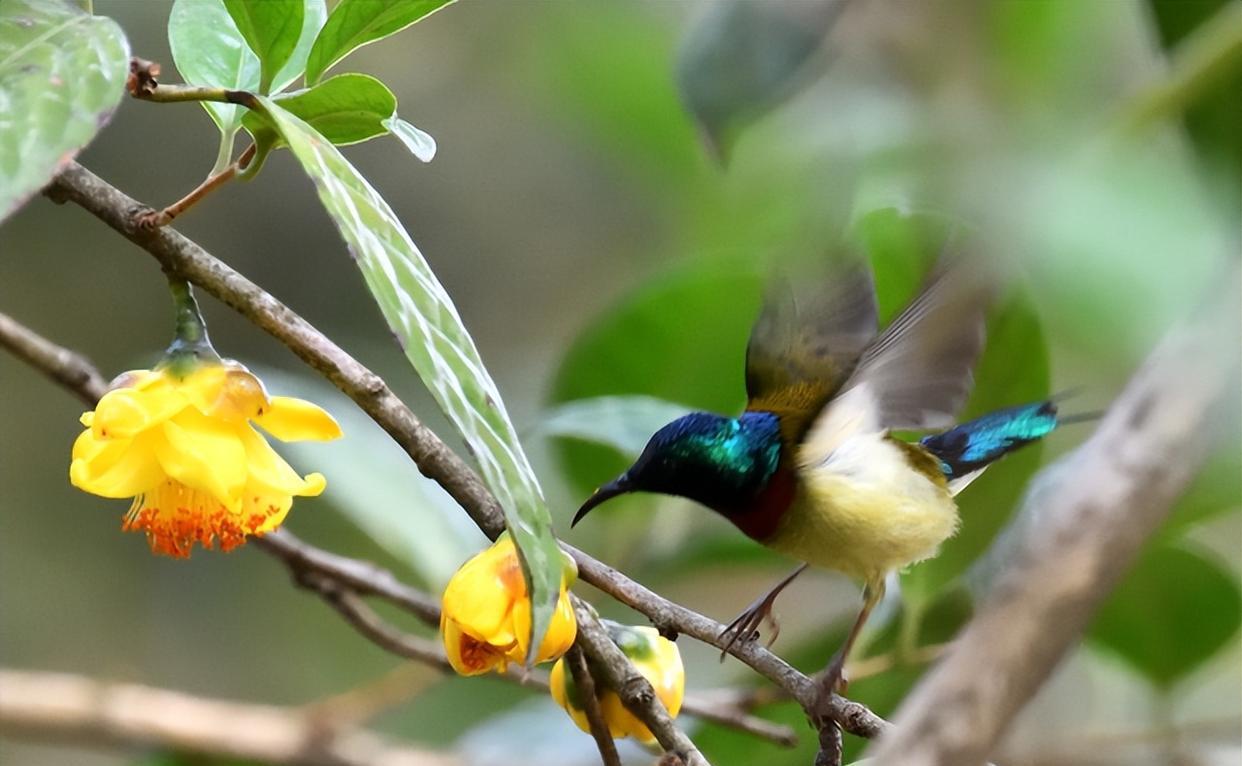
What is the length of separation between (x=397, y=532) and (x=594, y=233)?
1779 mm

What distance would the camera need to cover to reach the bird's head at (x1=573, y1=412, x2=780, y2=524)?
88 centimetres

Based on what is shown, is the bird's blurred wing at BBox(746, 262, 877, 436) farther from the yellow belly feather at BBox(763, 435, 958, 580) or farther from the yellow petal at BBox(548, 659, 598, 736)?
the yellow petal at BBox(548, 659, 598, 736)

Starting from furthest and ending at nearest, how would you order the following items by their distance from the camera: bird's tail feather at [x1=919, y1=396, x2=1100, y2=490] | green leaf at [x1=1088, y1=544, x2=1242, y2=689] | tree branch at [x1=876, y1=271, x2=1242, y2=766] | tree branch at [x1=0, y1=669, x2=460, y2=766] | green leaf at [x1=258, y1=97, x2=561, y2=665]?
tree branch at [x1=0, y1=669, x2=460, y2=766], green leaf at [x1=1088, y1=544, x2=1242, y2=689], bird's tail feather at [x1=919, y1=396, x2=1100, y2=490], green leaf at [x1=258, y1=97, x2=561, y2=665], tree branch at [x1=876, y1=271, x2=1242, y2=766]

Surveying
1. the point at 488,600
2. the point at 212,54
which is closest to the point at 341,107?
the point at 212,54

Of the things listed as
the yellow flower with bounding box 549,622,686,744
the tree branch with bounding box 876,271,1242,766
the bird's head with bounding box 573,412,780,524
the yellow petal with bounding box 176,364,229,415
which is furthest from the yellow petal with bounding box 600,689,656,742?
the tree branch with bounding box 876,271,1242,766

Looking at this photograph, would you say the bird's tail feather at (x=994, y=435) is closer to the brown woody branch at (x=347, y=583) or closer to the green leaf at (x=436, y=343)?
the brown woody branch at (x=347, y=583)

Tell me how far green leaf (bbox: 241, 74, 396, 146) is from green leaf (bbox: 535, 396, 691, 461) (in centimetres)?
46

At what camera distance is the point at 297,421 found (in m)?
0.72

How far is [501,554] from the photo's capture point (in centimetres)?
65

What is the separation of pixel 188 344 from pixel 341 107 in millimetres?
156

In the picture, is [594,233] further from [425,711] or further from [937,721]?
[937,721]

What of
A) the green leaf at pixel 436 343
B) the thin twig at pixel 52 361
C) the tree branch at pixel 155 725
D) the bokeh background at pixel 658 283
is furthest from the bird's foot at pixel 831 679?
the tree branch at pixel 155 725

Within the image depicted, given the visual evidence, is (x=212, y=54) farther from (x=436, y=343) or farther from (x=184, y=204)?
(x=436, y=343)

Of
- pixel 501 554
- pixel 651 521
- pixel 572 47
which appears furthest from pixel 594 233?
pixel 501 554
